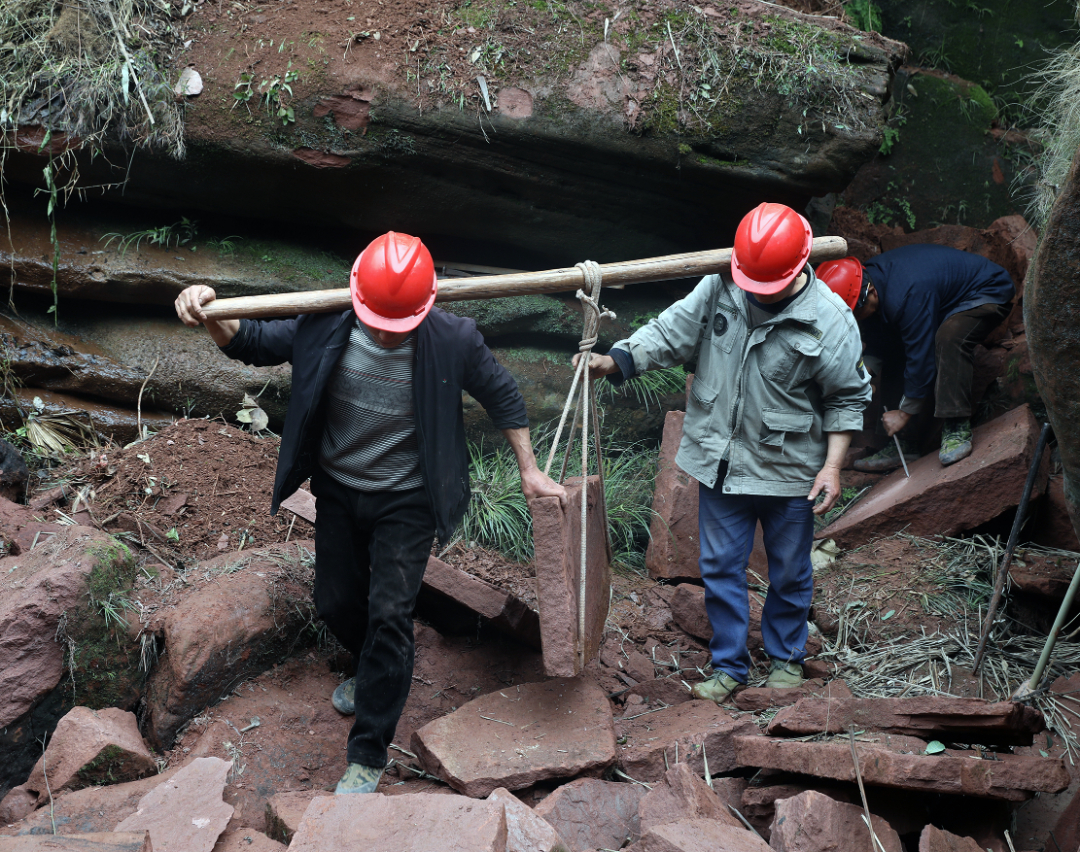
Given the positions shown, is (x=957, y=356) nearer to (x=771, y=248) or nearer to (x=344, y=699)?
(x=771, y=248)

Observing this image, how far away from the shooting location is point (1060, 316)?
2.50m

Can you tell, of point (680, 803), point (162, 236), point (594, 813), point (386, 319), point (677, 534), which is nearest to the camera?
point (680, 803)

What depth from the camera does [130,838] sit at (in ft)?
7.85

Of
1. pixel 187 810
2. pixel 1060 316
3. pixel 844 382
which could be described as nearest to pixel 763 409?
pixel 844 382

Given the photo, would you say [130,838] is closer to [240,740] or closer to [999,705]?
[240,740]

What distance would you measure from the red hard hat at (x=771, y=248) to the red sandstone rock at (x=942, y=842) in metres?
2.10

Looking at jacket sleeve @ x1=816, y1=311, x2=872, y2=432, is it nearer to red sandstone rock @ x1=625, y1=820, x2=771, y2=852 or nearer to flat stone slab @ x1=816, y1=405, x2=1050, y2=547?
flat stone slab @ x1=816, y1=405, x2=1050, y2=547

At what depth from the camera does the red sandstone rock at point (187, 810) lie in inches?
104

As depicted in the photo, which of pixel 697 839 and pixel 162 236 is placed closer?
pixel 697 839

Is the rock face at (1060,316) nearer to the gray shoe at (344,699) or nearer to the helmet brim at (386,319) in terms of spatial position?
the helmet brim at (386,319)

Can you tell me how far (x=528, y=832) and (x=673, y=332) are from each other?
2270mm

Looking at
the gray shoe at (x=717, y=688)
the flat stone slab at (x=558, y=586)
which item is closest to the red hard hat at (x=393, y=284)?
the flat stone slab at (x=558, y=586)

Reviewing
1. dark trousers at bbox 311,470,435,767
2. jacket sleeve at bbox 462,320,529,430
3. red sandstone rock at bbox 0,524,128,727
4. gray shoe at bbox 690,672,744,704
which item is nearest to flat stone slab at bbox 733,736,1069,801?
gray shoe at bbox 690,672,744,704

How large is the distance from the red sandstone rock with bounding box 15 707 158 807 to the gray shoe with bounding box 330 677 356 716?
80 cm
